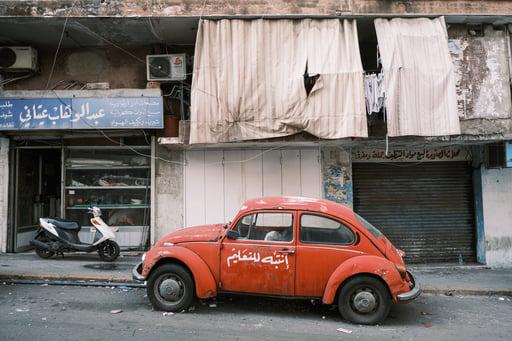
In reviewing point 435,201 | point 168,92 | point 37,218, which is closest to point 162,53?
point 168,92

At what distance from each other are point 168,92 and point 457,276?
7.99 metres

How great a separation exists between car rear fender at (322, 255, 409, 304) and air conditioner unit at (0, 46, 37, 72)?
878 centimetres

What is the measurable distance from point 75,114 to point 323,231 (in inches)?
259

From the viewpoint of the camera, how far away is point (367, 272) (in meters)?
5.65

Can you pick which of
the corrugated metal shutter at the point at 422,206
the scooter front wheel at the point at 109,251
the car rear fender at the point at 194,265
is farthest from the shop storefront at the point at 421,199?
the scooter front wheel at the point at 109,251

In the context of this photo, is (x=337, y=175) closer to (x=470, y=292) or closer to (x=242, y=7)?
(x=470, y=292)

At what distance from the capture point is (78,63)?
10430mm

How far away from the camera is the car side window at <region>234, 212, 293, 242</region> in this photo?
6.00 metres

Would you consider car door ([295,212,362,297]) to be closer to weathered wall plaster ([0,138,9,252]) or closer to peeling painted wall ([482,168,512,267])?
peeling painted wall ([482,168,512,267])

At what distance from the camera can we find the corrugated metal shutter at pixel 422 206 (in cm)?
Result: 1052

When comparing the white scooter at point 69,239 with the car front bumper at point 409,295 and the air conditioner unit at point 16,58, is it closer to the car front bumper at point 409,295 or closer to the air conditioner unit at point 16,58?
the air conditioner unit at point 16,58

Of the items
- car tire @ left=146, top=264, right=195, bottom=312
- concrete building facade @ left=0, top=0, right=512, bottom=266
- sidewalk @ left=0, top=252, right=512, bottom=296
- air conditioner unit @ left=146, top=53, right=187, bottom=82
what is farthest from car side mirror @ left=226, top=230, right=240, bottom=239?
air conditioner unit @ left=146, top=53, right=187, bottom=82

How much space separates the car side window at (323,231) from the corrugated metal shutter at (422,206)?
15.5 ft

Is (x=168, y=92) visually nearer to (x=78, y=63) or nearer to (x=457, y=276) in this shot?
(x=78, y=63)
